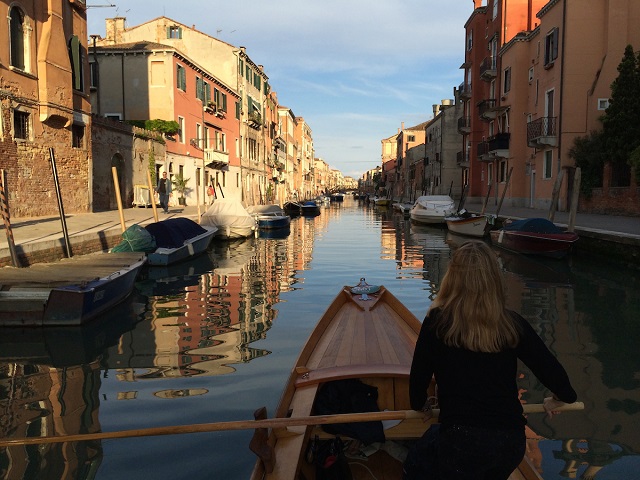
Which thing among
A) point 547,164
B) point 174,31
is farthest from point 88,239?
point 174,31

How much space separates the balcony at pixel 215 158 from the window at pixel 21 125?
19.3 metres

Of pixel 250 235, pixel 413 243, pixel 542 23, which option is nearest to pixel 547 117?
pixel 542 23

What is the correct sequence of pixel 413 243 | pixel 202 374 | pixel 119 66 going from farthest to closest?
pixel 119 66 → pixel 413 243 → pixel 202 374

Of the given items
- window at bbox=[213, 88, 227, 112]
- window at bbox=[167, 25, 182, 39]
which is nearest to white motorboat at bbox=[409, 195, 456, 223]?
window at bbox=[213, 88, 227, 112]

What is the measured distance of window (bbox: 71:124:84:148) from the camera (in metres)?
21.1

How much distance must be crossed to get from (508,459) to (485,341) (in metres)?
0.54

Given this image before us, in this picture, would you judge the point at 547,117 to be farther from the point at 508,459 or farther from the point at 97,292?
the point at 508,459

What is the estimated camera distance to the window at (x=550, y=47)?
28141mm

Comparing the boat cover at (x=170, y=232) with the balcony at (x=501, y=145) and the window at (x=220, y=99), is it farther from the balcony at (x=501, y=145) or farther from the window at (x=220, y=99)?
the window at (x=220, y=99)

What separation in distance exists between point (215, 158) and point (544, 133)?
21026 millimetres

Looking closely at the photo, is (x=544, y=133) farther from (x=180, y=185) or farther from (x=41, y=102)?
(x=41, y=102)

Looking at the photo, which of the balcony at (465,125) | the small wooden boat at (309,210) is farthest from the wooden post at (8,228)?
A: the balcony at (465,125)

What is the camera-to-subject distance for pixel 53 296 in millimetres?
7918

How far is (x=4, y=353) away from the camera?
6949mm
